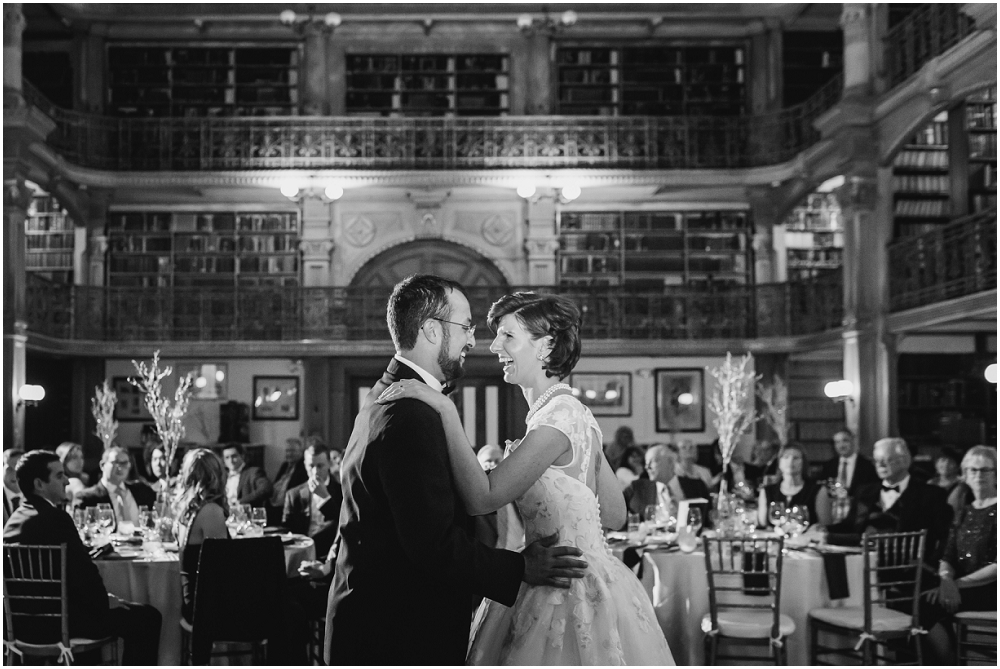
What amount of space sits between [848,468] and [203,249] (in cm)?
897

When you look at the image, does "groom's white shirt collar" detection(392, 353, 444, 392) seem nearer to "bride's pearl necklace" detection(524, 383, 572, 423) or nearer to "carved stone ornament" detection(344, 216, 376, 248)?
"bride's pearl necklace" detection(524, 383, 572, 423)

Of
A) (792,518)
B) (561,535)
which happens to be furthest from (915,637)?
(561,535)

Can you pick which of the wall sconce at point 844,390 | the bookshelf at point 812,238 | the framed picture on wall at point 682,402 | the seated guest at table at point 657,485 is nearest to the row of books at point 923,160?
the bookshelf at point 812,238

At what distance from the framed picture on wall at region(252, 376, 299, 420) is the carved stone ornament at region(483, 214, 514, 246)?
317 centimetres

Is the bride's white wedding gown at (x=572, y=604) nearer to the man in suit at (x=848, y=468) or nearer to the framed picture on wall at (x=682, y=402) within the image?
the man in suit at (x=848, y=468)

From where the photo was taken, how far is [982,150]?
1173 cm

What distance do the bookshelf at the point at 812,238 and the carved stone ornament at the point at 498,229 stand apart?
3.65 m

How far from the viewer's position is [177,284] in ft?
47.0

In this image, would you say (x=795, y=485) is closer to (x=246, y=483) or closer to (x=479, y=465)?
(x=246, y=483)

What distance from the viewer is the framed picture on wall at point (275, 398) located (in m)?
14.4

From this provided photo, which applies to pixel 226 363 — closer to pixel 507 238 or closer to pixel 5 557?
pixel 507 238

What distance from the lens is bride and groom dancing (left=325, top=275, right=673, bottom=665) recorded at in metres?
2.22

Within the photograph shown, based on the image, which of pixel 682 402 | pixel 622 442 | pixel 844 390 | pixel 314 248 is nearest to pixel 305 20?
pixel 314 248

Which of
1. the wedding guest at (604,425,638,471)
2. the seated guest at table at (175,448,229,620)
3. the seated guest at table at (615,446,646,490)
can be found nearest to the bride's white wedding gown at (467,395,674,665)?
the seated guest at table at (175,448,229,620)
